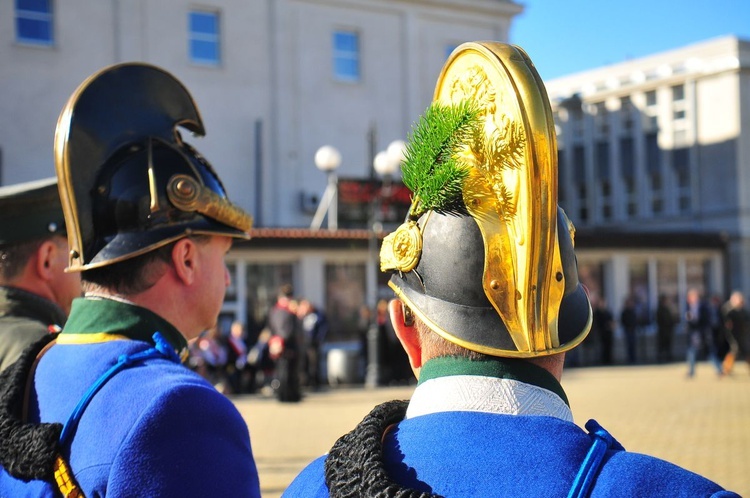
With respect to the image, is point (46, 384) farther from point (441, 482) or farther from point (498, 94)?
point (498, 94)

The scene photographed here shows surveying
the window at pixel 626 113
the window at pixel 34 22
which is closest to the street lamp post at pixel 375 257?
the window at pixel 34 22

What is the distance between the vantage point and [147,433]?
1.80 metres

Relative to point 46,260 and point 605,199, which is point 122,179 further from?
point 605,199

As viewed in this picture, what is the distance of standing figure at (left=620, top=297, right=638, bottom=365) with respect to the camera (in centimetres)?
2225

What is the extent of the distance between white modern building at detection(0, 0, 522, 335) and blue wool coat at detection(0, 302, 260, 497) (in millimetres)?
16758

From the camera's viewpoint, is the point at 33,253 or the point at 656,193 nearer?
the point at 33,253

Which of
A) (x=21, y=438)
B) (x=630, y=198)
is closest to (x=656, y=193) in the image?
(x=630, y=198)

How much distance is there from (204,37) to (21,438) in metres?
24.1

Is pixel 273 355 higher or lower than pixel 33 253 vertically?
lower

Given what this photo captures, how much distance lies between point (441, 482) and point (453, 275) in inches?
14.1

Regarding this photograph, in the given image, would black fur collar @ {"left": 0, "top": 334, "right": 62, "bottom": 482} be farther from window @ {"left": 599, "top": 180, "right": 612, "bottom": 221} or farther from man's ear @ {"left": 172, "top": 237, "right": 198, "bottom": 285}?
window @ {"left": 599, "top": 180, "right": 612, "bottom": 221}

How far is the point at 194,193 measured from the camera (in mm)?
2359

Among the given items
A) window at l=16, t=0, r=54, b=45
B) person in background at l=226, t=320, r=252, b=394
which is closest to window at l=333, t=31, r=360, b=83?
window at l=16, t=0, r=54, b=45

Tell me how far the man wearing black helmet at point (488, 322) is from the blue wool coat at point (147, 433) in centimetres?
26
